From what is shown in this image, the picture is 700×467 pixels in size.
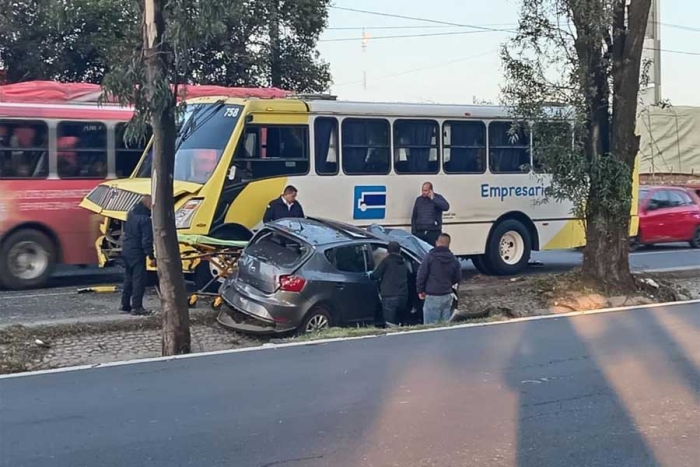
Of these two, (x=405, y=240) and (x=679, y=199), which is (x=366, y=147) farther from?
(x=679, y=199)

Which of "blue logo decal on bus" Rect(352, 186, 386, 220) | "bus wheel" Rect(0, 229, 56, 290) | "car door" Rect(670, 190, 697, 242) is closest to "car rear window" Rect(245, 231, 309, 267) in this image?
"blue logo decal on bus" Rect(352, 186, 386, 220)

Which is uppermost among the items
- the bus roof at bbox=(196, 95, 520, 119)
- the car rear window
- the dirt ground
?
the bus roof at bbox=(196, 95, 520, 119)

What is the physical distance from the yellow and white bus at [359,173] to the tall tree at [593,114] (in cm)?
122

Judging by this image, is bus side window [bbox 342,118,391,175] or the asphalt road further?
bus side window [bbox 342,118,391,175]

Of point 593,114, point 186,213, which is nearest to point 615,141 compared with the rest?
point 593,114

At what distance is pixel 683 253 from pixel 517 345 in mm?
13910

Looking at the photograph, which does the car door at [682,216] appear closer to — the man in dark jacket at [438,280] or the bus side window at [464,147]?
the bus side window at [464,147]

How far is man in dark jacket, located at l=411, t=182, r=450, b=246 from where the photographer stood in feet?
51.3

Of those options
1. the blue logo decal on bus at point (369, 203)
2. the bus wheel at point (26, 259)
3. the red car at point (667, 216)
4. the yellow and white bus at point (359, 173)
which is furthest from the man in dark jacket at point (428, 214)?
the red car at point (667, 216)

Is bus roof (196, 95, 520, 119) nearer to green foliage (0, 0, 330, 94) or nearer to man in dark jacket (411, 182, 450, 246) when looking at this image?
man in dark jacket (411, 182, 450, 246)

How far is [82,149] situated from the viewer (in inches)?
607

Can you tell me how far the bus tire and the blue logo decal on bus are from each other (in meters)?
2.39

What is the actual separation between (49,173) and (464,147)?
7.36 metres

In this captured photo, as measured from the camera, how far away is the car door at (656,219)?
23.0 meters
